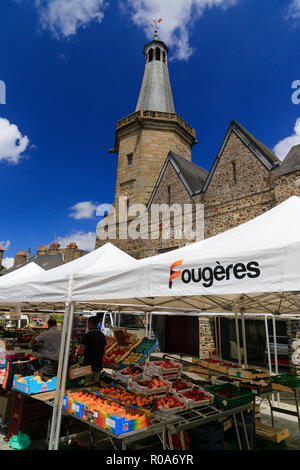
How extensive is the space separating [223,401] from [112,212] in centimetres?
1674

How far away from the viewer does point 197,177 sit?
1792 cm

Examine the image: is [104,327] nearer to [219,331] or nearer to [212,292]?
[219,331]

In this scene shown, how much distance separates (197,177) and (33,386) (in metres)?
15.6

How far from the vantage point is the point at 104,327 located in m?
15.8

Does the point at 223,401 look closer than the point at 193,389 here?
Yes

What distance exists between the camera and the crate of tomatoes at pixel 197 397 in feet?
12.1

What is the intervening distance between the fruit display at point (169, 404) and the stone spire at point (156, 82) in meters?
22.0

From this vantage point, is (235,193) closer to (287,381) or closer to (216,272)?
(287,381)

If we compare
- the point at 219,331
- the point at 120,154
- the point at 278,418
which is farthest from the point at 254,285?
the point at 120,154

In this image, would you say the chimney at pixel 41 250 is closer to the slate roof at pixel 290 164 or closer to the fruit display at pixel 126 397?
the slate roof at pixel 290 164

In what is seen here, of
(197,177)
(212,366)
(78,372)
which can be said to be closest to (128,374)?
(78,372)

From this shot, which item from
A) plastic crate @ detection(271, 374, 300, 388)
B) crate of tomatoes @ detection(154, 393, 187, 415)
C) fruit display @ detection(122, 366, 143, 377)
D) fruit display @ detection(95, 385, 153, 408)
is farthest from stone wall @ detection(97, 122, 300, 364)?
fruit display @ detection(95, 385, 153, 408)

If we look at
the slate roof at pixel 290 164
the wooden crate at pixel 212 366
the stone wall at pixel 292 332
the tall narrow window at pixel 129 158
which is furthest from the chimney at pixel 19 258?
the wooden crate at pixel 212 366

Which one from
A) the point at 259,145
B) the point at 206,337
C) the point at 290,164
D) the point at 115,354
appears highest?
the point at 259,145
